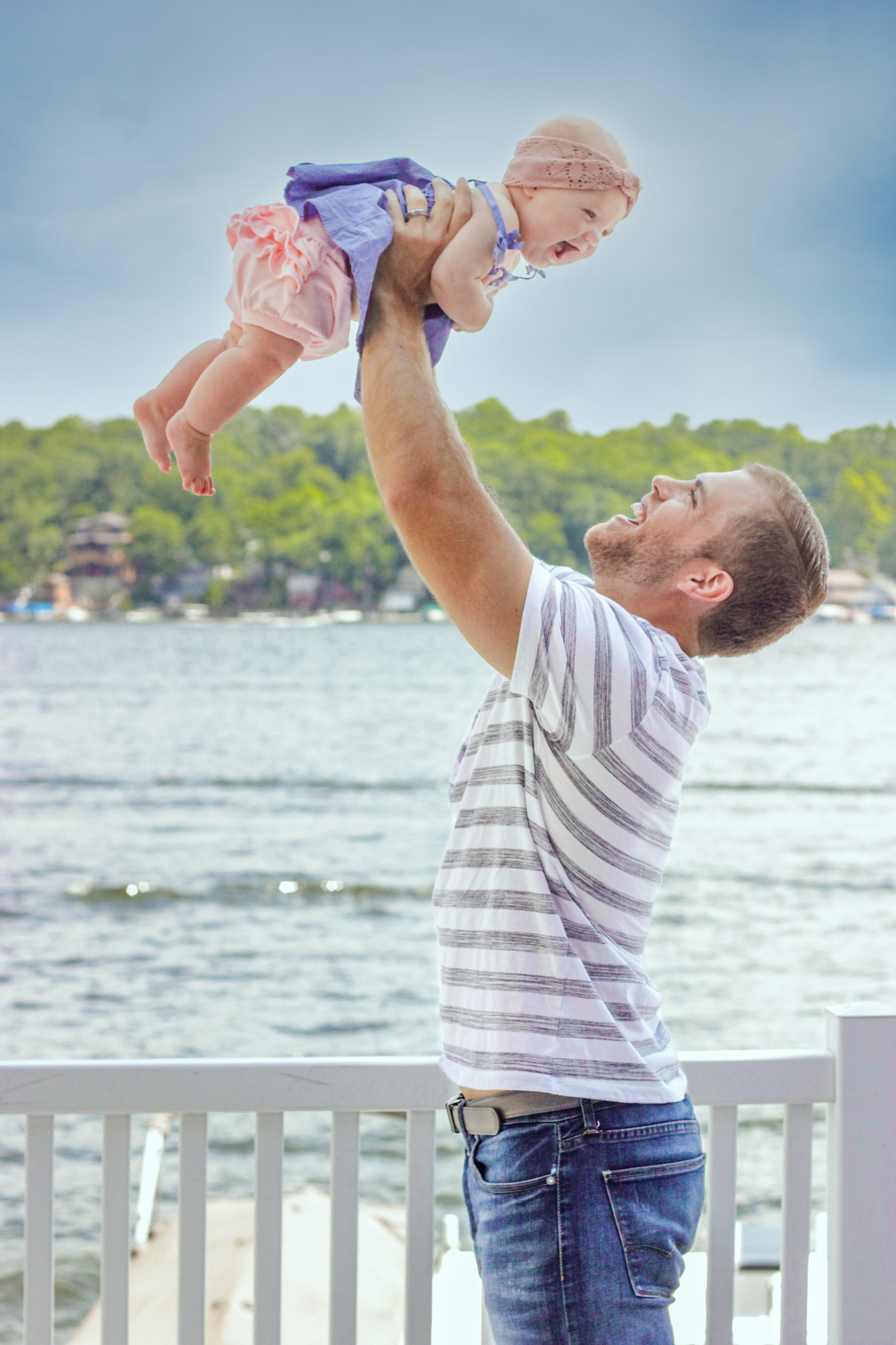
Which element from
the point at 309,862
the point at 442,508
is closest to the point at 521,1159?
the point at 442,508

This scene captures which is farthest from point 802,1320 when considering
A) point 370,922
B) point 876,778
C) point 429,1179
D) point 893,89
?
point 893,89

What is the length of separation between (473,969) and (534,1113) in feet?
0.44

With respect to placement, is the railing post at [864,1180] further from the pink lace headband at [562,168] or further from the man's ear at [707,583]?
the pink lace headband at [562,168]

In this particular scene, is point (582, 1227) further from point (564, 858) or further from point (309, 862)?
point (309, 862)

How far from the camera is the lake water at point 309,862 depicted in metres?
12.0

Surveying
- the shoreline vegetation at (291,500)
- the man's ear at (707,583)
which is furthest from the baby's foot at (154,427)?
the shoreline vegetation at (291,500)

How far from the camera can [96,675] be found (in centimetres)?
3177

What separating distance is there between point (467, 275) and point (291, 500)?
29.3m

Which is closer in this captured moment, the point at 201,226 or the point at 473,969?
the point at 473,969

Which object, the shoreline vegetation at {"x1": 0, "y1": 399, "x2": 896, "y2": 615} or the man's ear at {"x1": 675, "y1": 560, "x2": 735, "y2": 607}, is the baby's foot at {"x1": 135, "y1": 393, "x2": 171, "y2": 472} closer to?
the man's ear at {"x1": 675, "y1": 560, "x2": 735, "y2": 607}

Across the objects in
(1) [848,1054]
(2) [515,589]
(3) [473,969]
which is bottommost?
(1) [848,1054]

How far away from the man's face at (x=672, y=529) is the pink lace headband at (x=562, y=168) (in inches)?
12.7

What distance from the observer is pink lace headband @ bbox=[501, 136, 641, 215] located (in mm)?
1232

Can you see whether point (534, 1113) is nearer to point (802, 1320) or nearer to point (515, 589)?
point (515, 589)
